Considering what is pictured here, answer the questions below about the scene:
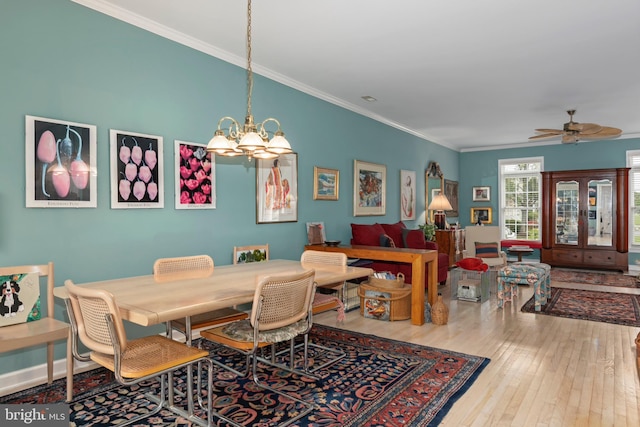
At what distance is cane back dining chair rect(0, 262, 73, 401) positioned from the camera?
90.6 inches

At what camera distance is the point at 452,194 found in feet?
31.2

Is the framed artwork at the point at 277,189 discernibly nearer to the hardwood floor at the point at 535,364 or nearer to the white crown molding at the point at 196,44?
the white crown molding at the point at 196,44

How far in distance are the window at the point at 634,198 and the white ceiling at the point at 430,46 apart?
2473mm

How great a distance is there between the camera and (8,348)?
2.24 meters

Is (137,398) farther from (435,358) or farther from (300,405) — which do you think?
(435,358)

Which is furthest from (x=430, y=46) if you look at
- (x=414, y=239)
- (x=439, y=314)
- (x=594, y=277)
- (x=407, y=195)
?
(x=594, y=277)

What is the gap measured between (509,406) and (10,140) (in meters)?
3.51

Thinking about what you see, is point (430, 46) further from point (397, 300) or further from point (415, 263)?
point (397, 300)

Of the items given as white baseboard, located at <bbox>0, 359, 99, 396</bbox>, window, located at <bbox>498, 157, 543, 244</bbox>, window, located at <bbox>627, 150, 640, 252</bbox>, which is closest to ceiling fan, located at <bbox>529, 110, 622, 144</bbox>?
window, located at <bbox>627, 150, 640, 252</bbox>

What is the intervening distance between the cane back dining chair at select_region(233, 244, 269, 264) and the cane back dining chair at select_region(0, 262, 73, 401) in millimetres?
1634

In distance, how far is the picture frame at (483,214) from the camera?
951 centimetres

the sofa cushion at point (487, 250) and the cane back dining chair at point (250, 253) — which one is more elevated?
the cane back dining chair at point (250, 253)

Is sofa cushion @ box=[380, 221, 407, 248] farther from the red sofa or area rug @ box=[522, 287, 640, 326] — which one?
area rug @ box=[522, 287, 640, 326]

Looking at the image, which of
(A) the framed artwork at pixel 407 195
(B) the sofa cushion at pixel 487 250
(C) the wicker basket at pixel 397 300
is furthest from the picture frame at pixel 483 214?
(C) the wicker basket at pixel 397 300
